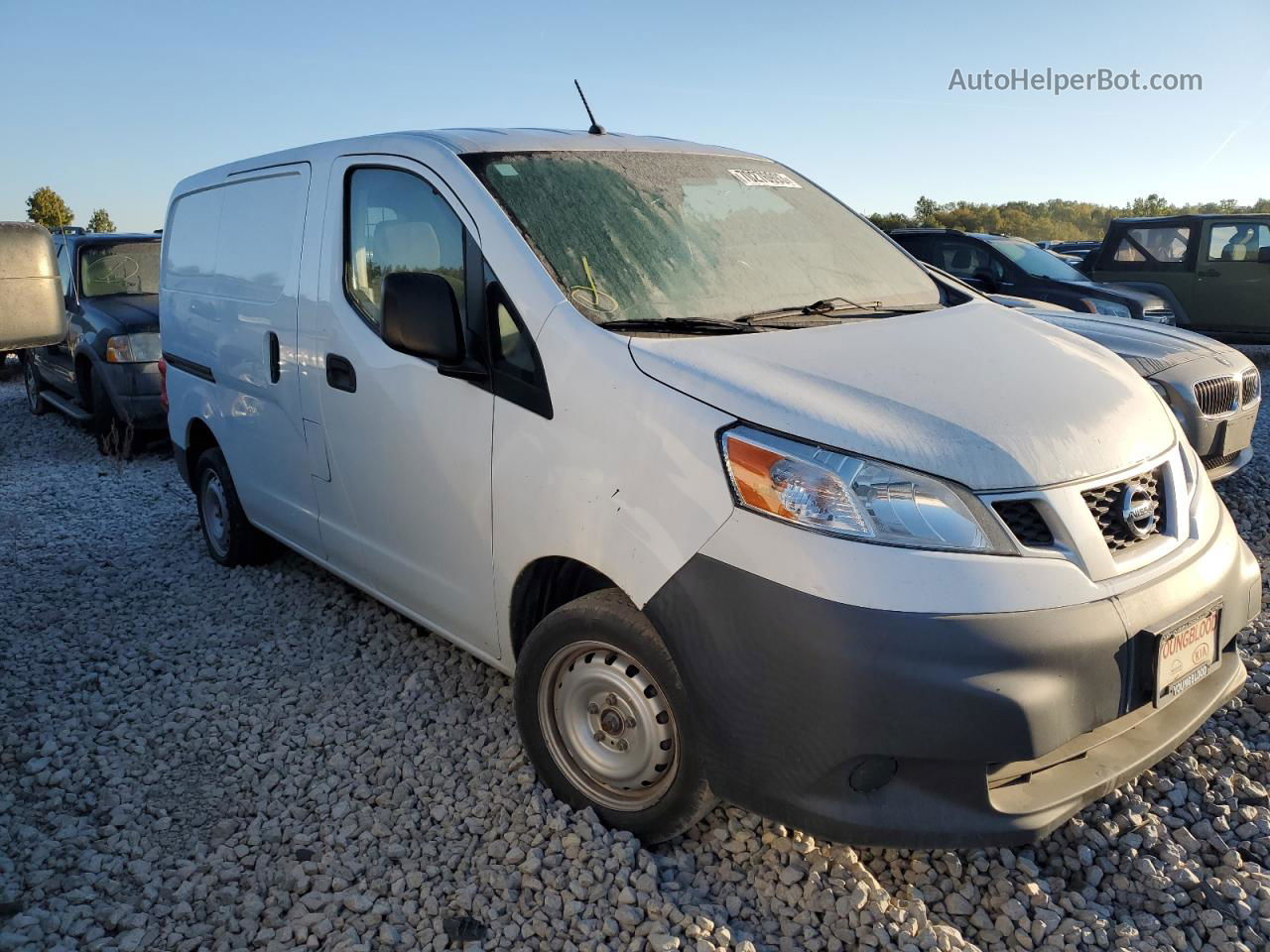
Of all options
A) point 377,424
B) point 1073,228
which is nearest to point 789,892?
point 377,424

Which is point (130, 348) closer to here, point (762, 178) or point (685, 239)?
point (762, 178)

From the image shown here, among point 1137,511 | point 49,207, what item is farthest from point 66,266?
point 49,207

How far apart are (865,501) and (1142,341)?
176 inches

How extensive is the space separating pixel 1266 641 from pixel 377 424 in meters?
3.46

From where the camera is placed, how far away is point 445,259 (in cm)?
308

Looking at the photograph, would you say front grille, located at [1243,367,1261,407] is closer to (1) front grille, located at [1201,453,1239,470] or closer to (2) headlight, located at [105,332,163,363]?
(1) front grille, located at [1201,453,1239,470]

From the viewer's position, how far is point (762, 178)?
3686mm

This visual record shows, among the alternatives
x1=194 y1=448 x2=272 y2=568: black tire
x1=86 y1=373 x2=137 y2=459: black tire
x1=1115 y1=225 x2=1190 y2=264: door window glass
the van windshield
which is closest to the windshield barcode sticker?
the van windshield

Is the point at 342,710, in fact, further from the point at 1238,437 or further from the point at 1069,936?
the point at 1238,437

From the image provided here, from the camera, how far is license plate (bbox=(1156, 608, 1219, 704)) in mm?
2305

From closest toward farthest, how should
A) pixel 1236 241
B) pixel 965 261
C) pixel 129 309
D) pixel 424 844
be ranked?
1. pixel 424 844
2. pixel 129 309
3. pixel 965 261
4. pixel 1236 241

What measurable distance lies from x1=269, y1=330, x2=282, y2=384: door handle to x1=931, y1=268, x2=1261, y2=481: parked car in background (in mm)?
3804

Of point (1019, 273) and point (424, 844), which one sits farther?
point (1019, 273)

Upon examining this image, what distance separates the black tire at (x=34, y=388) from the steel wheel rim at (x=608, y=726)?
8.97 metres
